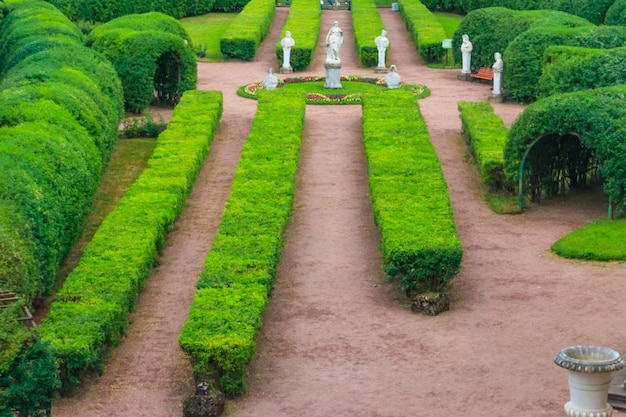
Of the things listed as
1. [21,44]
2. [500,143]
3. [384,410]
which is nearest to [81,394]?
[384,410]

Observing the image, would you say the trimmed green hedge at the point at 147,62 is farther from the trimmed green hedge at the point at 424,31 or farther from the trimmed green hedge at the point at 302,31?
the trimmed green hedge at the point at 424,31

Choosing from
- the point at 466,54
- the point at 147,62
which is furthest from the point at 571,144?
the point at 466,54

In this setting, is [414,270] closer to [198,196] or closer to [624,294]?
[624,294]

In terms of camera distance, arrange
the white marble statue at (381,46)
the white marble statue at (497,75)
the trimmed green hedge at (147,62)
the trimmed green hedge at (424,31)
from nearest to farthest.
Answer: the trimmed green hedge at (147,62) < the white marble statue at (497,75) < the white marble statue at (381,46) < the trimmed green hedge at (424,31)

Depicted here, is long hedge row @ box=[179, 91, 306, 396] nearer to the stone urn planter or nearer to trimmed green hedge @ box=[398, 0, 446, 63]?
the stone urn planter

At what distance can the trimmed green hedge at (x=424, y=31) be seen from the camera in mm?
46938

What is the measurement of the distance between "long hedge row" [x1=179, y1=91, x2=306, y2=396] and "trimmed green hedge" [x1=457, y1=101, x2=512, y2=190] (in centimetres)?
420

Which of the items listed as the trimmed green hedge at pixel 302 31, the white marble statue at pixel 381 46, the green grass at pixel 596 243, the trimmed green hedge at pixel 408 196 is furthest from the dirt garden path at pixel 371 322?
the trimmed green hedge at pixel 302 31

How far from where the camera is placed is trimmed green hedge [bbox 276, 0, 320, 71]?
45250 millimetres

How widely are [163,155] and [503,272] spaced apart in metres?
9.64

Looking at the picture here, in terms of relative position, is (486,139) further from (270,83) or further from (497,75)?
(270,83)

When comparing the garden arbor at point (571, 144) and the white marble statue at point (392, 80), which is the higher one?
the garden arbor at point (571, 144)

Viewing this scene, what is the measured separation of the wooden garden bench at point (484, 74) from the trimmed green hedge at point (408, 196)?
6765mm

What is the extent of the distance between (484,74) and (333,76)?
17.8 feet
